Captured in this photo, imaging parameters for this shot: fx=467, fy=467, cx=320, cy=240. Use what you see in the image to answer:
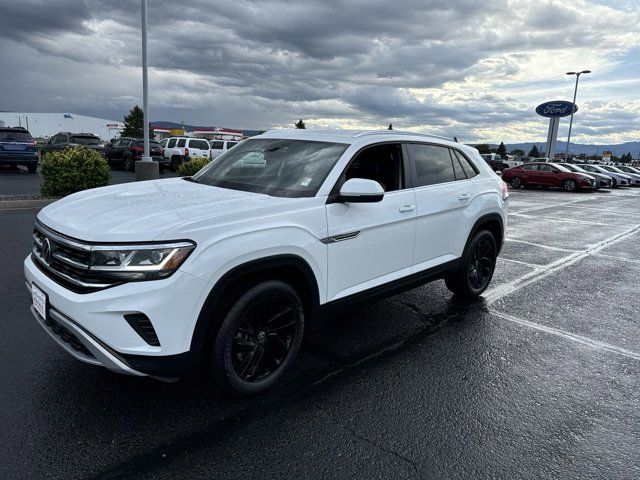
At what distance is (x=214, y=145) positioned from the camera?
89.7 feet

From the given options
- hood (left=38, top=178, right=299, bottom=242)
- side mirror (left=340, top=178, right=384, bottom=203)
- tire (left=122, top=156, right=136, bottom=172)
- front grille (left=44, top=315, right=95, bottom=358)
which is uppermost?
side mirror (left=340, top=178, right=384, bottom=203)

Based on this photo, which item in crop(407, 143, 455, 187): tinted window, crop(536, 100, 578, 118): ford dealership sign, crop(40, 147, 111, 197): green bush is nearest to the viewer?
crop(407, 143, 455, 187): tinted window

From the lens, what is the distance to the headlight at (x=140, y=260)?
255 centimetres

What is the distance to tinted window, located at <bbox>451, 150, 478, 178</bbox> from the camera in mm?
5020

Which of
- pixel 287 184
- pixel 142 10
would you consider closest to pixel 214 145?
pixel 142 10

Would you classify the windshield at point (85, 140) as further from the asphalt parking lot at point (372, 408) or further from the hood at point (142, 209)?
the hood at point (142, 209)

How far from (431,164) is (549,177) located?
25597mm

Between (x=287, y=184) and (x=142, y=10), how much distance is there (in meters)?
14.5

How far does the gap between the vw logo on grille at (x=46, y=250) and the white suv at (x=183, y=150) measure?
21599 millimetres

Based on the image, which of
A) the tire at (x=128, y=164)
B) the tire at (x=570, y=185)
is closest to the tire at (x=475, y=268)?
the tire at (x=128, y=164)

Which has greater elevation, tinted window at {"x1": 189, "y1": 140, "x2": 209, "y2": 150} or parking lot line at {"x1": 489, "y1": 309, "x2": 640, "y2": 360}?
tinted window at {"x1": 189, "y1": 140, "x2": 209, "y2": 150}

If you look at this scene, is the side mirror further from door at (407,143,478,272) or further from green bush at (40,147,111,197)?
green bush at (40,147,111,197)

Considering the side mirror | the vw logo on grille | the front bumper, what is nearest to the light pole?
the vw logo on grille

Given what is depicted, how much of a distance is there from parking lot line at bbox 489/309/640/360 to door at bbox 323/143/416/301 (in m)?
1.56
